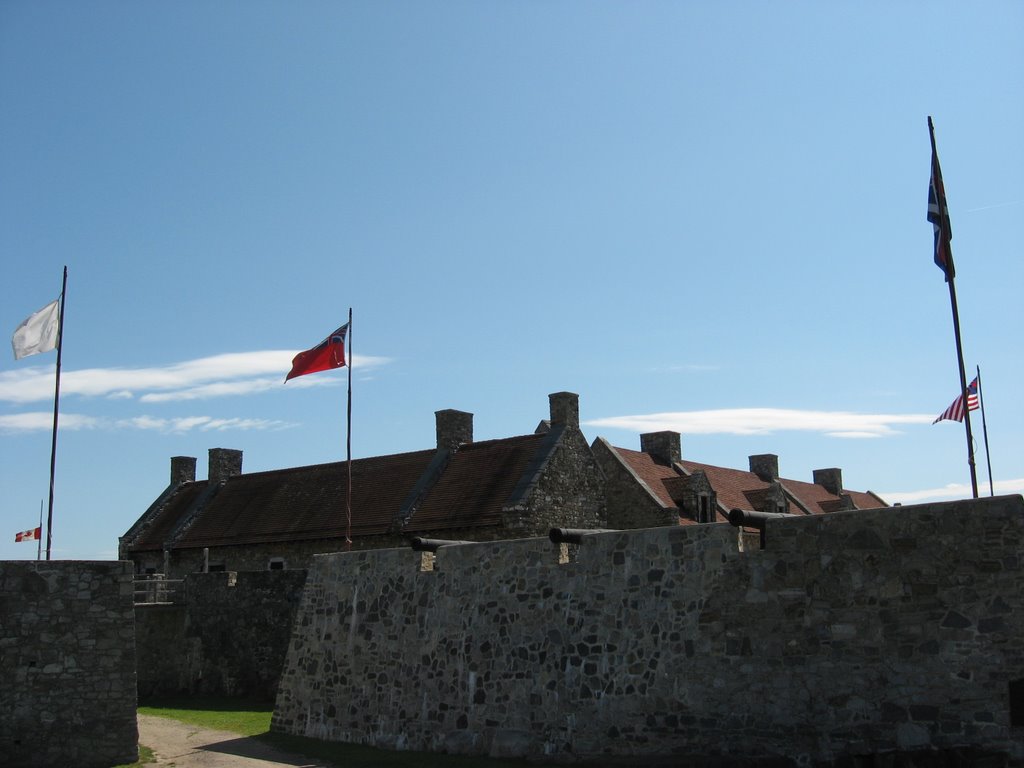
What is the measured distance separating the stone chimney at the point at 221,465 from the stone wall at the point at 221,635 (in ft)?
37.5

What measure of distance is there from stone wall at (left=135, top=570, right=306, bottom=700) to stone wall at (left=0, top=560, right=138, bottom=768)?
8163 mm

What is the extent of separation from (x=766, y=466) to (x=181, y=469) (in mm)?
26475

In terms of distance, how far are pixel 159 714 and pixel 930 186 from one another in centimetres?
1903

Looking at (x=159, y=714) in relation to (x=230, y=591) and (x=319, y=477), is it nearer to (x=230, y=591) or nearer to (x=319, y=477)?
(x=230, y=591)

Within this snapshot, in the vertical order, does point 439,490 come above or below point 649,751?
above

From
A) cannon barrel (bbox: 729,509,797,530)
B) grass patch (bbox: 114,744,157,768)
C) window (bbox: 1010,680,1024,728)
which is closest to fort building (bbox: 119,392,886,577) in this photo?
grass patch (bbox: 114,744,157,768)

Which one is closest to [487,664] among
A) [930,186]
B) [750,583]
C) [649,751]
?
[649,751]

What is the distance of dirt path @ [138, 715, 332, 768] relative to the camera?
15305 mm

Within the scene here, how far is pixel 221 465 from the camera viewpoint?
38000 millimetres

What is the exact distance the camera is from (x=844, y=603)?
38.4 feet

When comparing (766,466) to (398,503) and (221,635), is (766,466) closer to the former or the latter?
(398,503)

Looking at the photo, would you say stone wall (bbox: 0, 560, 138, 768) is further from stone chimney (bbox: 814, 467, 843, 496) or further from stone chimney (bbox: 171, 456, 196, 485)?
stone chimney (bbox: 814, 467, 843, 496)

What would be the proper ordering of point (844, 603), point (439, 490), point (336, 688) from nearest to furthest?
point (844, 603) < point (336, 688) < point (439, 490)

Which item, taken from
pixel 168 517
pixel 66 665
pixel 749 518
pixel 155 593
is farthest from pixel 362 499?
pixel 749 518
